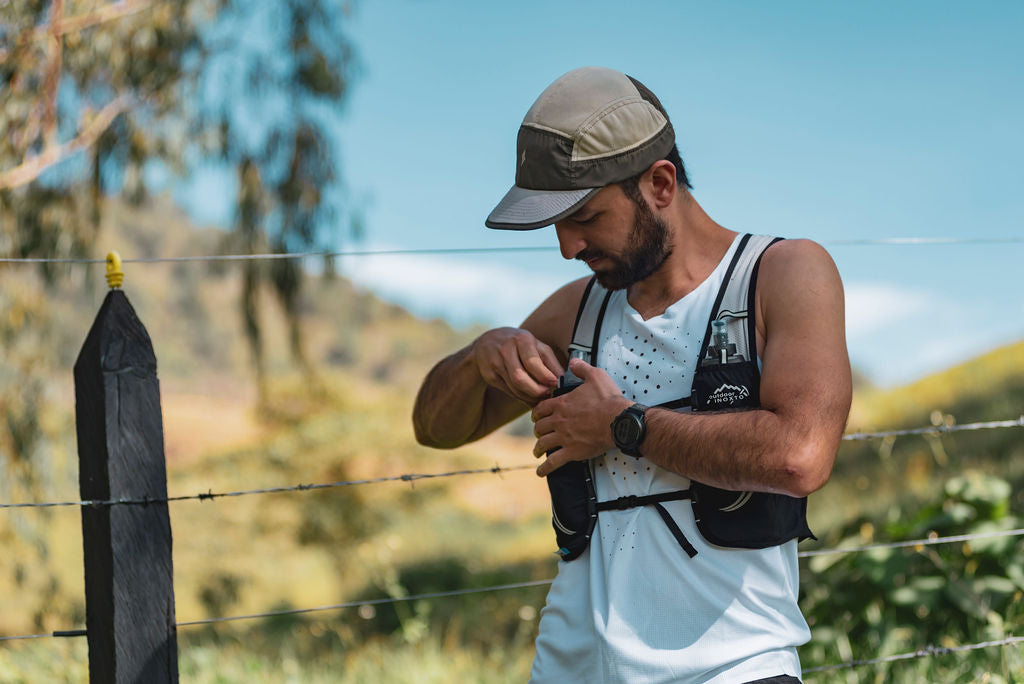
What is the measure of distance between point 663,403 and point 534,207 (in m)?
0.37

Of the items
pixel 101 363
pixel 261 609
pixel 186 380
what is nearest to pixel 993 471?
pixel 101 363

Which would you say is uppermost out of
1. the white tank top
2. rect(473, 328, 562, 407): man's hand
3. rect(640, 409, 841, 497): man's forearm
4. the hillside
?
rect(473, 328, 562, 407): man's hand

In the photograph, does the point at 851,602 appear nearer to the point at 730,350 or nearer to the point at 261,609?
the point at 730,350

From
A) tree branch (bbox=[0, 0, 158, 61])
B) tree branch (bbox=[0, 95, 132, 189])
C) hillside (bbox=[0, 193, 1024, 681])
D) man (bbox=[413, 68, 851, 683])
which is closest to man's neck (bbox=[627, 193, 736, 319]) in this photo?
man (bbox=[413, 68, 851, 683])

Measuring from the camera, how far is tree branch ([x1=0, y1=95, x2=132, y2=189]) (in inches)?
260

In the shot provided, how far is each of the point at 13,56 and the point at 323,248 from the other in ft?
7.66

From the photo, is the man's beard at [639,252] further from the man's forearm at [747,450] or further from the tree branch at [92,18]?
the tree branch at [92,18]

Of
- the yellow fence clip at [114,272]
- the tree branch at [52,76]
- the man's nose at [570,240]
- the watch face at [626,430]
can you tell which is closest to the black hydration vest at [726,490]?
the watch face at [626,430]

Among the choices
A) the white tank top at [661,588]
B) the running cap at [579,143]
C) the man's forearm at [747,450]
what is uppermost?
the running cap at [579,143]

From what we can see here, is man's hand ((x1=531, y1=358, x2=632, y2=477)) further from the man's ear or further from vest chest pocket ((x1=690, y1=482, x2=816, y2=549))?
the man's ear

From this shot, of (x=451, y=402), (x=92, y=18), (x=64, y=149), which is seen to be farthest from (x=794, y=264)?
(x=64, y=149)

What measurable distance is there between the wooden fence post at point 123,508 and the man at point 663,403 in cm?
71

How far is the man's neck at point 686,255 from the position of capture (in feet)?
5.84

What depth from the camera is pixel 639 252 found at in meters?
1.75
